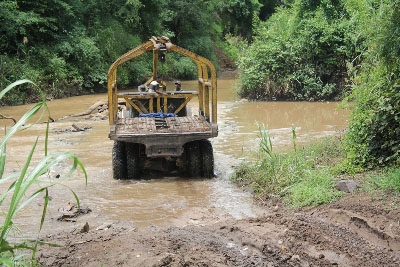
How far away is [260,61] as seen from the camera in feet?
63.4

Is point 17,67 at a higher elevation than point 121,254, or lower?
higher

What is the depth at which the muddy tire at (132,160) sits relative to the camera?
337 inches

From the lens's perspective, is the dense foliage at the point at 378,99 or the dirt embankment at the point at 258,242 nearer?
the dirt embankment at the point at 258,242

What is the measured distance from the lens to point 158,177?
8.94 meters

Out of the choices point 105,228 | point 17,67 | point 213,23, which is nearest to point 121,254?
point 105,228

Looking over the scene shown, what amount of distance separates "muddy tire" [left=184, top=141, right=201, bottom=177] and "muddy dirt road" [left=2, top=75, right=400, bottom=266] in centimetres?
21

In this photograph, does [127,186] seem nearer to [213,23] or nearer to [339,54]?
[339,54]

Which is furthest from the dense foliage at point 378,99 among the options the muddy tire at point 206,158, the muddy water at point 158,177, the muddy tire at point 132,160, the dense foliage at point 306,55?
the dense foliage at point 306,55

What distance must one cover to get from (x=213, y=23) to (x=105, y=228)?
1344 inches

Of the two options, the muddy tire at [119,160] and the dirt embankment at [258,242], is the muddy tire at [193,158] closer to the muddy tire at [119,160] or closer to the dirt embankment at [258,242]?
the muddy tire at [119,160]

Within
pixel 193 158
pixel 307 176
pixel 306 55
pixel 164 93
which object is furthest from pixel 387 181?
pixel 306 55

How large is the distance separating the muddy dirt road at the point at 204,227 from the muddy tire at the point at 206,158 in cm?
19

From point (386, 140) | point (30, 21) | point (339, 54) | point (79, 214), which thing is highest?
point (30, 21)

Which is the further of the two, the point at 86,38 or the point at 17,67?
the point at 86,38
